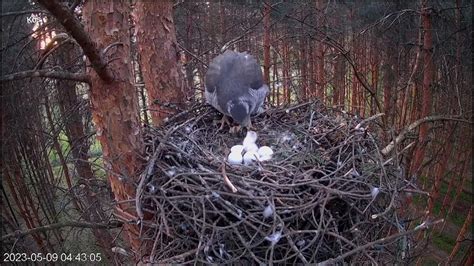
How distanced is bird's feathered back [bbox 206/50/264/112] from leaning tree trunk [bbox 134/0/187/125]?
15.3 inches

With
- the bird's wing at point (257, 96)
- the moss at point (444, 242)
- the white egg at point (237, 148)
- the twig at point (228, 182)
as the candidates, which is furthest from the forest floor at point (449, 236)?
the twig at point (228, 182)

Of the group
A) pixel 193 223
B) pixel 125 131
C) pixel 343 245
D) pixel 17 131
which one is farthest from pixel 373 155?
pixel 17 131

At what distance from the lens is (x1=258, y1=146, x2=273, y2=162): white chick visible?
296cm

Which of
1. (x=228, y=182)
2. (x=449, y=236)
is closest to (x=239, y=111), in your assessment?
(x=228, y=182)

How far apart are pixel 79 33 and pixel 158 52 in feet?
5.91

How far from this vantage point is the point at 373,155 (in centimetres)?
284

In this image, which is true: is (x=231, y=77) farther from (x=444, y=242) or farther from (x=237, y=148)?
(x=444, y=242)

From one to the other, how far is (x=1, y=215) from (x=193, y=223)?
1.22 metres

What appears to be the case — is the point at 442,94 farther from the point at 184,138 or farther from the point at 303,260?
the point at 303,260

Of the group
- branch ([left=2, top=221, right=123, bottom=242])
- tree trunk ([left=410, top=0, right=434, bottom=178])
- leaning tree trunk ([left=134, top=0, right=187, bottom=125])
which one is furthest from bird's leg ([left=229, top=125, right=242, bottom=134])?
tree trunk ([left=410, top=0, right=434, bottom=178])

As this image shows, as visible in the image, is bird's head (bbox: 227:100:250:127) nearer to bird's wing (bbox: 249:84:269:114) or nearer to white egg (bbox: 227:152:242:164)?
bird's wing (bbox: 249:84:269:114)

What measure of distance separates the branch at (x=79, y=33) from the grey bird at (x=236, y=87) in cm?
115

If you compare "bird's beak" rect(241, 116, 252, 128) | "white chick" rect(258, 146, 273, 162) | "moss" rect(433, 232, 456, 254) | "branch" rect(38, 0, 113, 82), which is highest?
"branch" rect(38, 0, 113, 82)

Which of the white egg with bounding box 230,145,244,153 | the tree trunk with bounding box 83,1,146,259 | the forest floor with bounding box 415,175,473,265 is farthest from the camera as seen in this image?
the forest floor with bounding box 415,175,473,265
